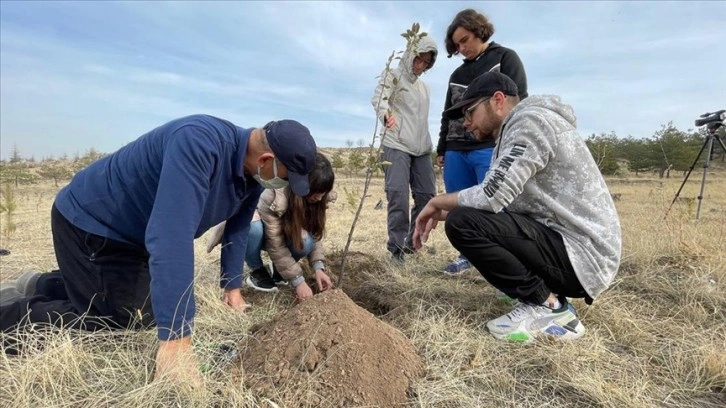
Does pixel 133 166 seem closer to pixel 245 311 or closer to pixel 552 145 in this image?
pixel 245 311

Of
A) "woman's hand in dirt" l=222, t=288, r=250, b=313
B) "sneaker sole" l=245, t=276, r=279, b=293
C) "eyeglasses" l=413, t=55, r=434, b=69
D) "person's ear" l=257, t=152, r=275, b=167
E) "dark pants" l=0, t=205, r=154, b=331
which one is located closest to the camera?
"person's ear" l=257, t=152, r=275, b=167

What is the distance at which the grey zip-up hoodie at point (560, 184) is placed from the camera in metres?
2.10

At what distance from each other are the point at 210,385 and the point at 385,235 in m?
4.26

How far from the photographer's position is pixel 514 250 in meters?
2.24

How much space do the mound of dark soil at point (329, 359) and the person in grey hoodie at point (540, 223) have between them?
63 centimetres

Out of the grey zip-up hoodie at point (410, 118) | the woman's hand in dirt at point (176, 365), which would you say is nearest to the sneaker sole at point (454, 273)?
the grey zip-up hoodie at point (410, 118)

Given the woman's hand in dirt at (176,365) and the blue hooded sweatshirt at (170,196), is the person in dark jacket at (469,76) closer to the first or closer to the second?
the blue hooded sweatshirt at (170,196)

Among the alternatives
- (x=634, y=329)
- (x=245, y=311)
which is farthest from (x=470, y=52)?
(x=245, y=311)

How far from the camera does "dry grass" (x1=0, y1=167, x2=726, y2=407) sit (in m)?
1.65

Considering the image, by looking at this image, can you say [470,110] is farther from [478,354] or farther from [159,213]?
[159,213]

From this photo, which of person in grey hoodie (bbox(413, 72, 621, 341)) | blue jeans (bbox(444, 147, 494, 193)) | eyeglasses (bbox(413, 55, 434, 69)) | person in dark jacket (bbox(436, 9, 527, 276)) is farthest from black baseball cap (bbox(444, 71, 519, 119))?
eyeglasses (bbox(413, 55, 434, 69))

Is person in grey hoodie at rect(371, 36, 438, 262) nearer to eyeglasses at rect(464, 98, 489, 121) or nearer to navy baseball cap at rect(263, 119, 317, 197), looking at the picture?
eyeglasses at rect(464, 98, 489, 121)

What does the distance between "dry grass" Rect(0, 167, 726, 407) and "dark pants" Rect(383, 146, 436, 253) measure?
60 cm

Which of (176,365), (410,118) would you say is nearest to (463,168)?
(410,118)
